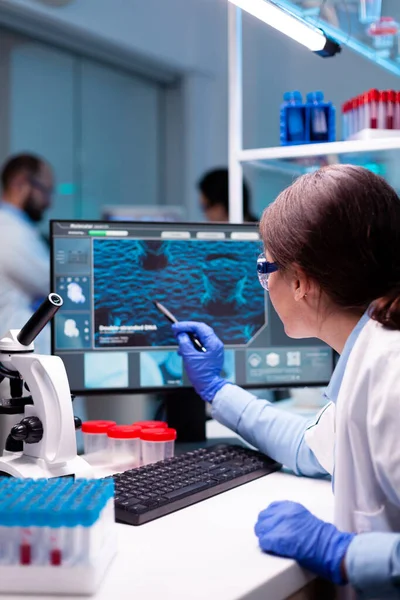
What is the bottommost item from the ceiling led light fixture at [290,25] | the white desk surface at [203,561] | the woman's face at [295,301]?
the white desk surface at [203,561]

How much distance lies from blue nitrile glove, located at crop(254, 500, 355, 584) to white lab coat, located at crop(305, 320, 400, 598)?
53mm

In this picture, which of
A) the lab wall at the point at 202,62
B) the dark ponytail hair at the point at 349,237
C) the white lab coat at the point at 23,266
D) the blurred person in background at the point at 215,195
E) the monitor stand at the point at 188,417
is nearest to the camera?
the dark ponytail hair at the point at 349,237

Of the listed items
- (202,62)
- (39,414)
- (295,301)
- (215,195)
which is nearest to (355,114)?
(295,301)

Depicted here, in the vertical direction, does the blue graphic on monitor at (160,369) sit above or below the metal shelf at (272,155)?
below

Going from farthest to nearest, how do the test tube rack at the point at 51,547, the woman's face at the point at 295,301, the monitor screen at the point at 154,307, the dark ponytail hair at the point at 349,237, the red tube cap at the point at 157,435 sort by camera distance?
the monitor screen at the point at 154,307 → the red tube cap at the point at 157,435 → the woman's face at the point at 295,301 → the dark ponytail hair at the point at 349,237 → the test tube rack at the point at 51,547

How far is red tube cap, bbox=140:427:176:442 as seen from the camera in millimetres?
1390

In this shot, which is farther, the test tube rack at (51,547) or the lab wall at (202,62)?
the lab wall at (202,62)

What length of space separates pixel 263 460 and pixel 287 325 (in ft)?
1.01

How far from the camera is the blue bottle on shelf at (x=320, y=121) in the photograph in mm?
1812

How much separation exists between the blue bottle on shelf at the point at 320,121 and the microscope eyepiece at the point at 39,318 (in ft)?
2.92

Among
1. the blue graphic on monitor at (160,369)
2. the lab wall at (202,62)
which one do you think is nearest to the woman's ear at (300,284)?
the blue graphic on monitor at (160,369)

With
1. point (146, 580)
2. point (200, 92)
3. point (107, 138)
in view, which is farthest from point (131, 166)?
point (146, 580)

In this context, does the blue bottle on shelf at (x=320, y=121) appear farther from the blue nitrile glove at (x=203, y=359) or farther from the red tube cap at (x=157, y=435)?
the red tube cap at (x=157, y=435)

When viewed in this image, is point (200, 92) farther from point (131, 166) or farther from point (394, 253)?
point (394, 253)
